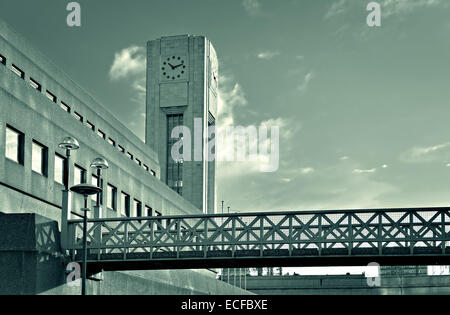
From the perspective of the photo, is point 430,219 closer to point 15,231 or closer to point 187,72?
point 15,231

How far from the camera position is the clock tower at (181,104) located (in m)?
116

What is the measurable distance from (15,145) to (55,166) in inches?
193

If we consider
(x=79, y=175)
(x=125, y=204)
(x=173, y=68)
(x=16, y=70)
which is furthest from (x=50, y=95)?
(x=173, y=68)

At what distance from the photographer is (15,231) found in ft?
98.9

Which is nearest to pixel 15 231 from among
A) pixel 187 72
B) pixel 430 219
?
pixel 430 219

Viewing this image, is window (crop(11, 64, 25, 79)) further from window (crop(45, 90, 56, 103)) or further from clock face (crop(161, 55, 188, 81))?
clock face (crop(161, 55, 188, 81))

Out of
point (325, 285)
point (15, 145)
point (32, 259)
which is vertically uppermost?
point (15, 145)

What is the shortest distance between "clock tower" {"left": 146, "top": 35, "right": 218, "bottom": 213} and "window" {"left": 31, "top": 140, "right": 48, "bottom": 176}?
2944 inches

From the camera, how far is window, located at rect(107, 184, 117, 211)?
164ft

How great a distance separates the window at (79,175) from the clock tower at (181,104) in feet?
227

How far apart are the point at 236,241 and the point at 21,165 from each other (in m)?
11.8

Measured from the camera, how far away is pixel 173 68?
119 meters

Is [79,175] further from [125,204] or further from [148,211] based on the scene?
[148,211]

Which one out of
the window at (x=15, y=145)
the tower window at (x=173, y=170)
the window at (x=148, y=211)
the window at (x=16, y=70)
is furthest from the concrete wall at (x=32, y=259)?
the tower window at (x=173, y=170)
